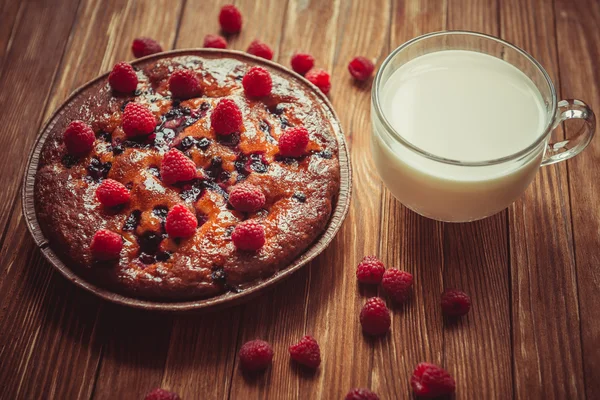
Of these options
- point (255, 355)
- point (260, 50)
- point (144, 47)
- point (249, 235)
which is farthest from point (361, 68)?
point (255, 355)

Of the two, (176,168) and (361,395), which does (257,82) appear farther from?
(361,395)

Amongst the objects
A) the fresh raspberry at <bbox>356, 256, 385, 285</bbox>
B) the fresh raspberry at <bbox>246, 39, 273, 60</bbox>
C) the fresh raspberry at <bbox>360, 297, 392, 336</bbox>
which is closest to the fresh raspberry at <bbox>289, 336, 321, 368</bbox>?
the fresh raspberry at <bbox>360, 297, 392, 336</bbox>

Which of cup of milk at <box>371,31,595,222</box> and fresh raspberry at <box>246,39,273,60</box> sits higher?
fresh raspberry at <box>246,39,273,60</box>

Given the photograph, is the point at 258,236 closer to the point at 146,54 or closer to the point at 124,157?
the point at 124,157

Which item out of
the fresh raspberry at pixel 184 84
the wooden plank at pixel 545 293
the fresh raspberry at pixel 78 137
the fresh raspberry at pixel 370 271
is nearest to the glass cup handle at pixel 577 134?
the wooden plank at pixel 545 293

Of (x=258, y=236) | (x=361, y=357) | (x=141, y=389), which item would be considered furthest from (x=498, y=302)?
(x=141, y=389)

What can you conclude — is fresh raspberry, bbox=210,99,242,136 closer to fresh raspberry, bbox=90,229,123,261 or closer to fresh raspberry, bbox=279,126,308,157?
fresh raspberry, bbox=279,126,308,157

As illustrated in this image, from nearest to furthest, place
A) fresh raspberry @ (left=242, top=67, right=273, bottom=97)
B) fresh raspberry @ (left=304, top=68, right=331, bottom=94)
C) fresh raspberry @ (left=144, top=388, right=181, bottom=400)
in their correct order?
fresh raspberry @ (left=144, top=388, right=181, bottom=400)
fresh raspberry @ (left=242, top=67, right=273, bottom=97)
fresh raspberry @ (left=304, top=68, right=331, bottom=94)
